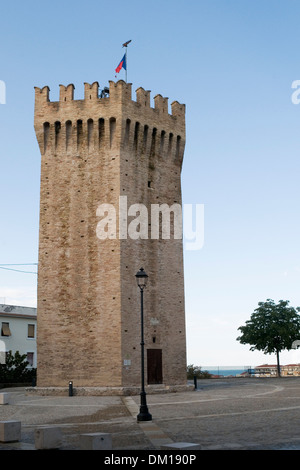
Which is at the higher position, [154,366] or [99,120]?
[99,120]

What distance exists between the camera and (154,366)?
32.6m

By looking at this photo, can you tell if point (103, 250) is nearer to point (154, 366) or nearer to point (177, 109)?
point (154, 366)

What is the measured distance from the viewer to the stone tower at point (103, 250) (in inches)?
1228

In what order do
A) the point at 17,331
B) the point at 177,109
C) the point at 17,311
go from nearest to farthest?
1. the point at 177,109
2. the point at 17,331
3. the point at 17,311

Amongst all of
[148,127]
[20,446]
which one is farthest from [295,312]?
[20,446]

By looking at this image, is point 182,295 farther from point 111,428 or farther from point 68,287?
point 111,428

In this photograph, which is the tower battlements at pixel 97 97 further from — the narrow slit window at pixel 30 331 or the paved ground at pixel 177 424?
the narrow slit window at pixel 30 331

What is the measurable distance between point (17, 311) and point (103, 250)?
31.4 metres

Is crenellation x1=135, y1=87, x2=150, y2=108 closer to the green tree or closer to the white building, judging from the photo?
the green tree

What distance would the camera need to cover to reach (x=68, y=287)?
3231 cm

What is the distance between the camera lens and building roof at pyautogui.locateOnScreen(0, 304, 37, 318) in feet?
188

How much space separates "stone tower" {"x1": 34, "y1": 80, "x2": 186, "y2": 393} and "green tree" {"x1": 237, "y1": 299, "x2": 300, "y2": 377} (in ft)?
64.7

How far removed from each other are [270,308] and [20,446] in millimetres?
44675

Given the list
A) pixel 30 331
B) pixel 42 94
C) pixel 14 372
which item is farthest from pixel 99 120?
pixel 30 331
